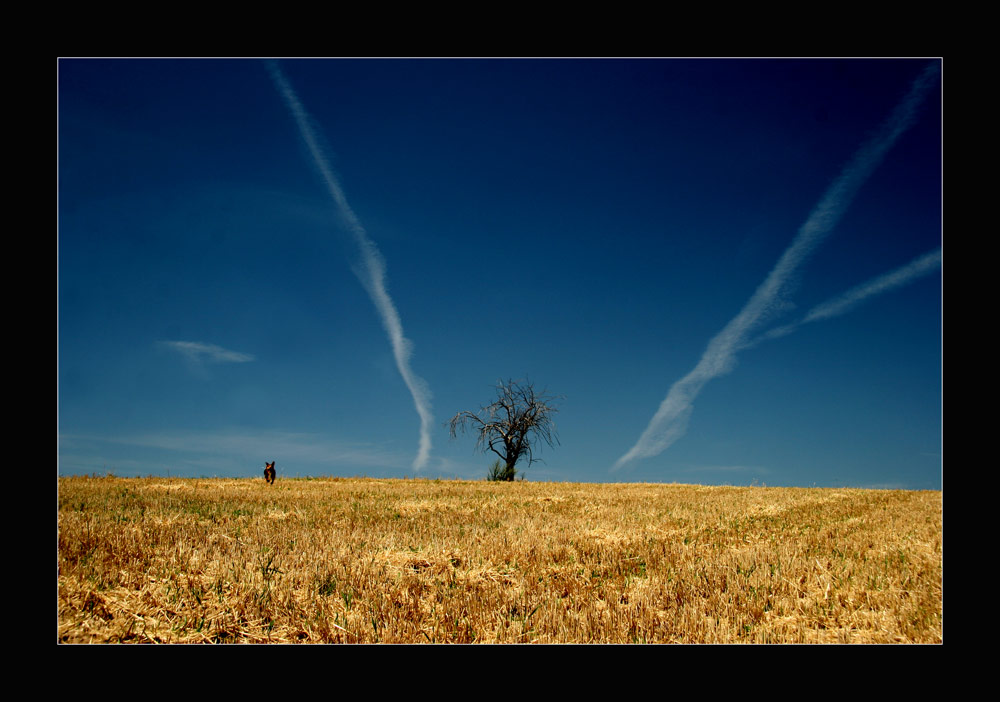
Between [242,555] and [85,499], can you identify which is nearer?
[242,555]

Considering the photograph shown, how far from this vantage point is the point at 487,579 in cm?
708

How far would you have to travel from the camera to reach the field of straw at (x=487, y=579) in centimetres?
557

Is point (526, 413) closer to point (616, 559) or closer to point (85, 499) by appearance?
point (85, 499)

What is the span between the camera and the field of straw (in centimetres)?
557
